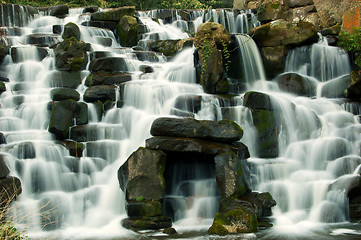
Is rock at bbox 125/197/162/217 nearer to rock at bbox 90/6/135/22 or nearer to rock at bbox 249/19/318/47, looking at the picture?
rock at bbox 249/19/318/47

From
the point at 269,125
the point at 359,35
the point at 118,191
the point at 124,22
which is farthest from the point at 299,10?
the point at 118,191

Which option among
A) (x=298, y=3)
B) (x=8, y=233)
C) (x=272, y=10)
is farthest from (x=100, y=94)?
(x=298, y=3)

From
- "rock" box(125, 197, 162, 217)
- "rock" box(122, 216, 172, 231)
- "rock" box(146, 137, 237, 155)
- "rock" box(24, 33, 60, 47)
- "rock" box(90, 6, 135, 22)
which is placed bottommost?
"rock" box(122, 216, 172, 231)

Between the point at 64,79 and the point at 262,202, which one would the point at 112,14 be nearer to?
the point at 64,79

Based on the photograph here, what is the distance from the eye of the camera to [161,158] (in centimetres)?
990

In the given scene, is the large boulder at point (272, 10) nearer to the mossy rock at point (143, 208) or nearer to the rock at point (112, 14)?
the rock at point (112, 14)

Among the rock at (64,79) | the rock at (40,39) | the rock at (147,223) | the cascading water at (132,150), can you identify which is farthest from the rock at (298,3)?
the rock at (147,223)

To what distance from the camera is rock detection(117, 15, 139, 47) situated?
62.4ft

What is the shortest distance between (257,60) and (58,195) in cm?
878

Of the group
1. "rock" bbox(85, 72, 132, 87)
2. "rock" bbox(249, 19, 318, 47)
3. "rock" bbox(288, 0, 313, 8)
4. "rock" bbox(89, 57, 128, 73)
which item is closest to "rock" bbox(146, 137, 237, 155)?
"rock" bbox(85, 72, 132, 87)

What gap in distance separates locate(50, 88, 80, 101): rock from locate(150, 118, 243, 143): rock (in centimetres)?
396

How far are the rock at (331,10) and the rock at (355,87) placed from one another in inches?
235

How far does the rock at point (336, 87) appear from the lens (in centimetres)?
1396

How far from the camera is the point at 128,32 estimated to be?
18969mm
